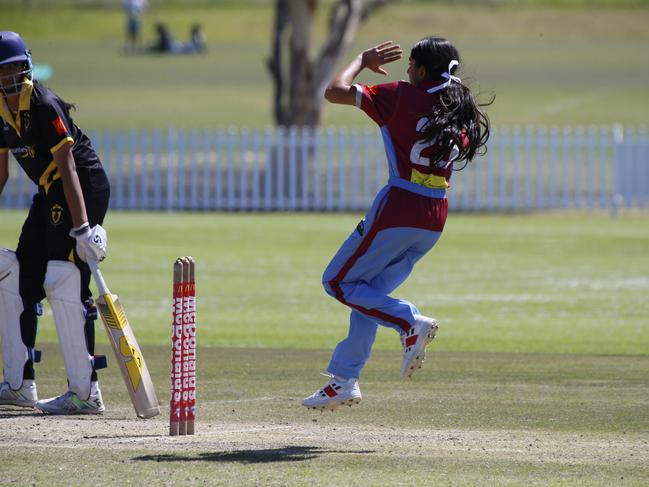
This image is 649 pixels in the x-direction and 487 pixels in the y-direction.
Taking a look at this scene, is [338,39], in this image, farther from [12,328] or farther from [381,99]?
[381,99]

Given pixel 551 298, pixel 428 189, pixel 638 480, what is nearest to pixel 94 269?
pixel 428 189

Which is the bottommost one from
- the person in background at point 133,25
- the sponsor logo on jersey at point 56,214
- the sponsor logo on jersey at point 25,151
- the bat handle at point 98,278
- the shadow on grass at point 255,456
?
the shadow on grass at point 255,456

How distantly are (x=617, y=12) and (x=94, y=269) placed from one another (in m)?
69.0

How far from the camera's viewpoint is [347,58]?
2243 inches

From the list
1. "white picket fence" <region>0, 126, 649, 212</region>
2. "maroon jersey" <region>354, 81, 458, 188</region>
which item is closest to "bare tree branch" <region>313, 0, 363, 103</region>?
"white picket fence" <region>0, 126, 649, 212</region>

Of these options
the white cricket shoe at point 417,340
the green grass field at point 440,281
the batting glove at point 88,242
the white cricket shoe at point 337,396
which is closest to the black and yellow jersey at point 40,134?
the batting glove at point 88,242

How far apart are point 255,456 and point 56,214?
2.09m

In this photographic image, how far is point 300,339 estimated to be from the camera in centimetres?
1223

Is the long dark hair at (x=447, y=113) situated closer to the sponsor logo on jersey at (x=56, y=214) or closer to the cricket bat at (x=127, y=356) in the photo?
the cricket bat at (x=127, y=356)

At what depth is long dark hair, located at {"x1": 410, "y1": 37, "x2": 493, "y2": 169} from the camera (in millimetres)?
7402

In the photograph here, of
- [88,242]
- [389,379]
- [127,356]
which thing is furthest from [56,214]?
[389,379]

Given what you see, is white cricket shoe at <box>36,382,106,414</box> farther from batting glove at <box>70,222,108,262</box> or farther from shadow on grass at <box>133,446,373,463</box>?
shadow on grass at <box>133,446,373,463</box>

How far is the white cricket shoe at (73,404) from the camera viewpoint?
8242mm

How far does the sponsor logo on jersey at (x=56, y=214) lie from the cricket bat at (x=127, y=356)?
38cm
